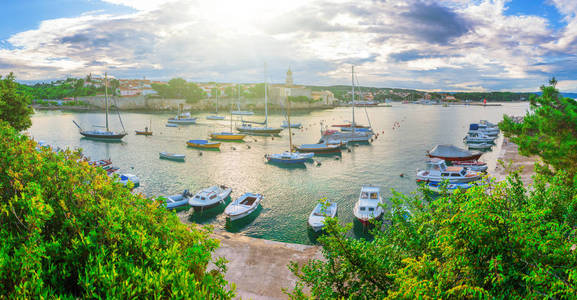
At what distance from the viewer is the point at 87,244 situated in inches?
196

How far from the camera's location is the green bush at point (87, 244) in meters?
4.14

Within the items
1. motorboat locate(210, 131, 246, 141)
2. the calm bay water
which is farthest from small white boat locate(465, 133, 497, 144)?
motorboat locate(210, 131, 246, 141)

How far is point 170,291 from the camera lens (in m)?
4.36

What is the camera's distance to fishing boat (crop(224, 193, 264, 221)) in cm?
2008

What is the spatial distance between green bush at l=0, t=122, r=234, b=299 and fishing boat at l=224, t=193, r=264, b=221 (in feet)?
44.1

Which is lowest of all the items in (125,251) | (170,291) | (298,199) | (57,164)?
(298,199)

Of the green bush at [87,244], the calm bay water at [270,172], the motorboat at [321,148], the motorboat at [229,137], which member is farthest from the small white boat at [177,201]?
the motorboat at [229,137]

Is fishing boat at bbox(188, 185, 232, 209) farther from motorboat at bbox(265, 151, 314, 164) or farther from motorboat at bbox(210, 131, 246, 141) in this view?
motorboat at bbox(210, 131, 246, 141)

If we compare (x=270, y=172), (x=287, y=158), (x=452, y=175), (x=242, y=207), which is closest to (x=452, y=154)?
(x=452, y=175)

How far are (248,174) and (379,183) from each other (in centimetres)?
1381

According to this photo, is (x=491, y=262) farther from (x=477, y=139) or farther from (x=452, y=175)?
(x=477, y=139)

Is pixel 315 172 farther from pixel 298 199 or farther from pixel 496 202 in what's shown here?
pixel 496 202

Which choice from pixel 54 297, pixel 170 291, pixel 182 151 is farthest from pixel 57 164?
pixel 182 151

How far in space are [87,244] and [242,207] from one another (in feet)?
52.7
